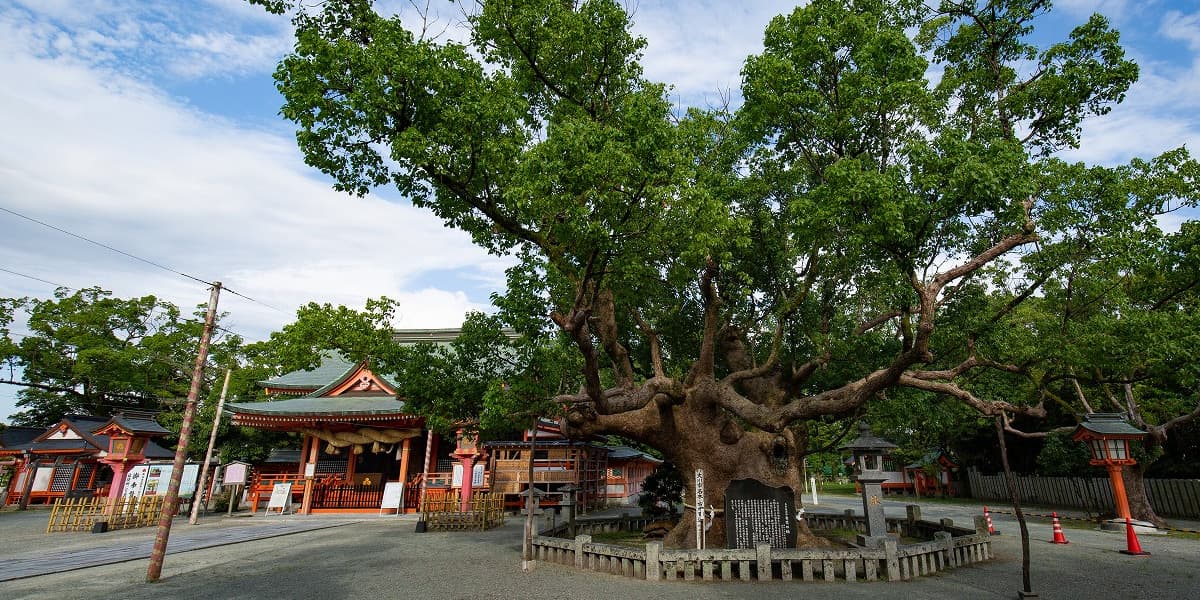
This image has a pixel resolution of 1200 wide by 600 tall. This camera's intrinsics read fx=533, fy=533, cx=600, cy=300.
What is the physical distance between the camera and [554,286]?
11.3 meters

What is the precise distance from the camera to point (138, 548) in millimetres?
12102

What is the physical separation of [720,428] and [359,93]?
30.0ft

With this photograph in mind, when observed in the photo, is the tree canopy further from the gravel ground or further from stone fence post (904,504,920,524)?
stone fence post (904,504,920,524)

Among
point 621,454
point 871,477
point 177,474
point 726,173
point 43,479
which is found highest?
point 726,173

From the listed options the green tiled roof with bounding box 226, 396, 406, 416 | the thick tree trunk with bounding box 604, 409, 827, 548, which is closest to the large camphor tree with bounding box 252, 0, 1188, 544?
the thick tree trunk with bounding box 604, 409, 827, 548

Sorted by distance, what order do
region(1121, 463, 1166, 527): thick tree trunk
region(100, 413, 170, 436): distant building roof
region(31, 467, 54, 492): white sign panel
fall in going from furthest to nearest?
region(31, 467, 54, 492): white sign panel < region(100, 413, 170, 436): distant building roof < region(1121, 463, 1166, 527): thick tree trunk

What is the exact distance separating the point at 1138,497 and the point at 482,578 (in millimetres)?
19383

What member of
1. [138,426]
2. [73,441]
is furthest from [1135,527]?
[73,441]

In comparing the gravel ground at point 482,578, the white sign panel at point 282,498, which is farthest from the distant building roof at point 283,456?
the gravel ground at point 482,578

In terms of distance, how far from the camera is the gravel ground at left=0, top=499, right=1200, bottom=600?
7.77 m

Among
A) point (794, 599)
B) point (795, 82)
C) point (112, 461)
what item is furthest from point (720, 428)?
point (112, 461)

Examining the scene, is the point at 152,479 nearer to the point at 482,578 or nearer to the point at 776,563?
the point at 482,578

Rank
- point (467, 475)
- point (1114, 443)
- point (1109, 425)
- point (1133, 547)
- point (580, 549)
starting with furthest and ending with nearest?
point (467, 475) → point (1109, 425) → point (1114, 443) → point (1133, 547) → point (580, 549)

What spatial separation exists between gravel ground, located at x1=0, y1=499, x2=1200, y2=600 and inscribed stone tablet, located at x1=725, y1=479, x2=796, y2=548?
169cm
